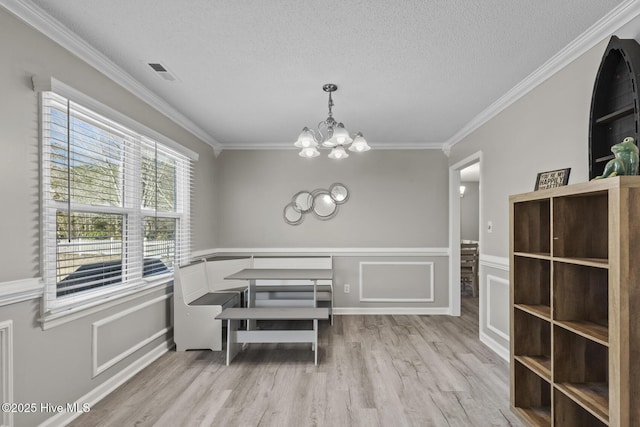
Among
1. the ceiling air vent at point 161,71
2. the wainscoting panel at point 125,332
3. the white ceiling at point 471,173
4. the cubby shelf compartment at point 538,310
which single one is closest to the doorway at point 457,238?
the white ceiling at point 471,173

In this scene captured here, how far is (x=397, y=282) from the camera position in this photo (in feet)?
16.5

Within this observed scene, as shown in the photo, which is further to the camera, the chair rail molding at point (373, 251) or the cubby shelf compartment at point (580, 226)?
the chair rail molding at point (373, 251)

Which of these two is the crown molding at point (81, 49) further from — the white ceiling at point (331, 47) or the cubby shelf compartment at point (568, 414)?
the cubby shelf compartment at point (568, 414)

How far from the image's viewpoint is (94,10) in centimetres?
193

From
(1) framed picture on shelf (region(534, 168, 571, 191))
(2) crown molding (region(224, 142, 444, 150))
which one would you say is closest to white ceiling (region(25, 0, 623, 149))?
(1) framed picture on shelf (region(534, 168, 571, 191))

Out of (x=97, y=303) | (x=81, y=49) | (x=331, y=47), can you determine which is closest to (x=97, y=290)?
(x=97, y=303)

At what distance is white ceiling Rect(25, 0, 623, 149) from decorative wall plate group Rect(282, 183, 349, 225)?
1.60m

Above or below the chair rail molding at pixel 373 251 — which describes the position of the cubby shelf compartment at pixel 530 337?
below

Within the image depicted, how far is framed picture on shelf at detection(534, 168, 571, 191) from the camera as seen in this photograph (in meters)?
2.39

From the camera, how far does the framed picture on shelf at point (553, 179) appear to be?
7.84 feet

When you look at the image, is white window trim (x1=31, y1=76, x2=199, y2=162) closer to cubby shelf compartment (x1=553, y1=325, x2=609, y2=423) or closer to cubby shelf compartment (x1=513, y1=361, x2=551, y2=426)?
cubby shelf compartment (x1=553, y1=325, x2=609, y2=423)

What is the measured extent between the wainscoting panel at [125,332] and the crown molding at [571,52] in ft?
12.0

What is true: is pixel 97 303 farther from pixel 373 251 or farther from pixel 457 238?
pixel 457 238

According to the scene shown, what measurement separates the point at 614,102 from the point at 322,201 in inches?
138
